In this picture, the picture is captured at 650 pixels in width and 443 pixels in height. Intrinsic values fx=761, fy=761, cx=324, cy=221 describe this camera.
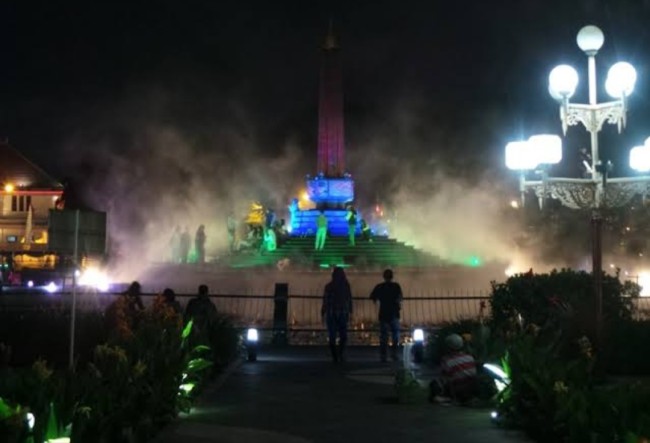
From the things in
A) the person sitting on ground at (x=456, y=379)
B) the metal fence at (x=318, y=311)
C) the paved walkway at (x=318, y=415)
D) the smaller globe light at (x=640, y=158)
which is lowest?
the paved walkway at (x=318, y=415)

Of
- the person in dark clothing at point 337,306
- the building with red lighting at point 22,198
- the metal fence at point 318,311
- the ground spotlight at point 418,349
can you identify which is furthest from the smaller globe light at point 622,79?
the building with red lighting at point 22,198

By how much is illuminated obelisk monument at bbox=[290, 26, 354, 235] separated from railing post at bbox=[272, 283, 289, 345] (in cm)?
2465

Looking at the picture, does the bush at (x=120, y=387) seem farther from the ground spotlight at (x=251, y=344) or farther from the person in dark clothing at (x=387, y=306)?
the person in dark clothing at (x=387, y=306)

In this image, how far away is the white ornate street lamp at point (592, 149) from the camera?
17141mm

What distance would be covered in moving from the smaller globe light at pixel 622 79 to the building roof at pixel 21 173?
5137 cm

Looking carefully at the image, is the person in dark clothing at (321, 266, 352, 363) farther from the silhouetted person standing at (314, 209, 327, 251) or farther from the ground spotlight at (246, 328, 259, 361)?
the silhouetted person standing at (314, 209, 327, 251)

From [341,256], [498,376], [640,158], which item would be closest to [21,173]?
[341,256]

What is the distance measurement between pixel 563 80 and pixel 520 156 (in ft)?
6.44

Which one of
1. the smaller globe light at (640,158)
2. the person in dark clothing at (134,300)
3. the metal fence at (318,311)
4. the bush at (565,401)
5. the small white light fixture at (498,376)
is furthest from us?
the metal fence at (318,311)

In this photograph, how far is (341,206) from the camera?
47844 mm

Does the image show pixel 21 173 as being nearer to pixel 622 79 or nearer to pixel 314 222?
pixel 314 222

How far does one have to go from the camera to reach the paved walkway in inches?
329

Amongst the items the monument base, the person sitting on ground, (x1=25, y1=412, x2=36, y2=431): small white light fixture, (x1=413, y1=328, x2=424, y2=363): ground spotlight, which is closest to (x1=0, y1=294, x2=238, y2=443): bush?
(x1=25, y1=412, x2=36, y2=431): small white light fixture

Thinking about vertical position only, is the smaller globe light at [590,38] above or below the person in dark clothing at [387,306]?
above
